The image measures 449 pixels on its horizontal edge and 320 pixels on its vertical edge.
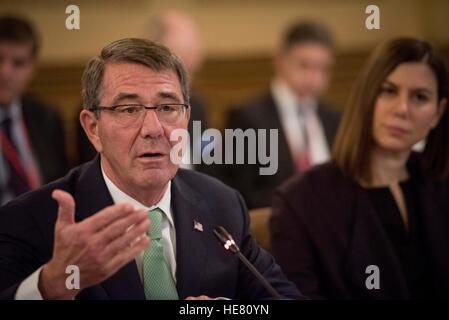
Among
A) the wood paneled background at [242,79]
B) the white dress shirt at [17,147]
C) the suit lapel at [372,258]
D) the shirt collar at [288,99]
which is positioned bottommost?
the suit lapel at [372,258]

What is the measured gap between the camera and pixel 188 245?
1.73m

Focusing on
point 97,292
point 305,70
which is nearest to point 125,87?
point 97,292

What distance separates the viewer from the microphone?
1.69m

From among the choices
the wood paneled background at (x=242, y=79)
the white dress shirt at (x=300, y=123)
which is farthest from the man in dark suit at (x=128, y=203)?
the wood paneled background at (x=242, y=79)

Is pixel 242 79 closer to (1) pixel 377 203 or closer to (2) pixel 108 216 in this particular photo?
(1) pixel 377 203

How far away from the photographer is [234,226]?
1839mm

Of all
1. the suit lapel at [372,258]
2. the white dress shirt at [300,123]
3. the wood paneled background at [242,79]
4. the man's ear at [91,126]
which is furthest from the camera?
the wood paneled background at [242,79]

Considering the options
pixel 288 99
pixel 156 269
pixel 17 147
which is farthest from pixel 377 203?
pixel 288 99

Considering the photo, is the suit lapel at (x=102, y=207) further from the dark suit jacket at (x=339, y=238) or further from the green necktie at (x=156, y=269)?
the dark suit jacket at (x=339, y=238)

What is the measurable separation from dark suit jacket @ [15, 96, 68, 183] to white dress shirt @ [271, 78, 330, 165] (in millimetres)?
1073

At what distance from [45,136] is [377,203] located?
3.94 ft

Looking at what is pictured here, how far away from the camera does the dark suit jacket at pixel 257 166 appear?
254cm

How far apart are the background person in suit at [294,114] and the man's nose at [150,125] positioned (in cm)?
64
